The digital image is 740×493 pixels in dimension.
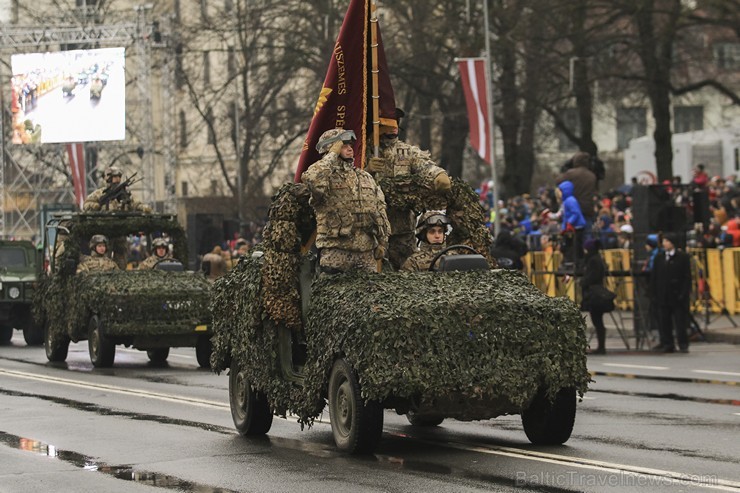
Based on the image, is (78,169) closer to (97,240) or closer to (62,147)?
(62,147)

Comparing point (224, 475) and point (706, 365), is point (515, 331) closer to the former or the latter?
point (224, 475)

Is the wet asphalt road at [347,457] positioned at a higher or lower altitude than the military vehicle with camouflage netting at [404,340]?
lower

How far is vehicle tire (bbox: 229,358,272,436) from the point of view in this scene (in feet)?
44.8

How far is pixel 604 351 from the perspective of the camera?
84.0 ft

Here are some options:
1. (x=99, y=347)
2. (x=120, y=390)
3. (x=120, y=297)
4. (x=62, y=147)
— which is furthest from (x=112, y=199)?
(x=62, y=147)

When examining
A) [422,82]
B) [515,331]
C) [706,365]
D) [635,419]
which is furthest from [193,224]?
[515,331]

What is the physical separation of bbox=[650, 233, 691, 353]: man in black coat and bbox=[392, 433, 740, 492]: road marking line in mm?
13272

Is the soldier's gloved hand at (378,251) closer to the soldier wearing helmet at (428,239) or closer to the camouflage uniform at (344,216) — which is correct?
the camouflage uniform at (344,216)

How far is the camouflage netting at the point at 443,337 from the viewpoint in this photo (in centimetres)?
1141

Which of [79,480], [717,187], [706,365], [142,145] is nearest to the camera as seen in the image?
[79,480]

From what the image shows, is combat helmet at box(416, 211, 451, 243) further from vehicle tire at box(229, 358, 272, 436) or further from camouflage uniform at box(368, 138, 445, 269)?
vehicle tire at box(229, 358, 272, 436)

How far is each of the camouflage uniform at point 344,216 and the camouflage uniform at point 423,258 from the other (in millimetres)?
385

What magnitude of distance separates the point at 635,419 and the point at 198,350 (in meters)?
9.98

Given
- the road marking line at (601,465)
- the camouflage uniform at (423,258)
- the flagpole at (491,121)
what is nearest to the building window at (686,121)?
the flagpole at (491,121)
